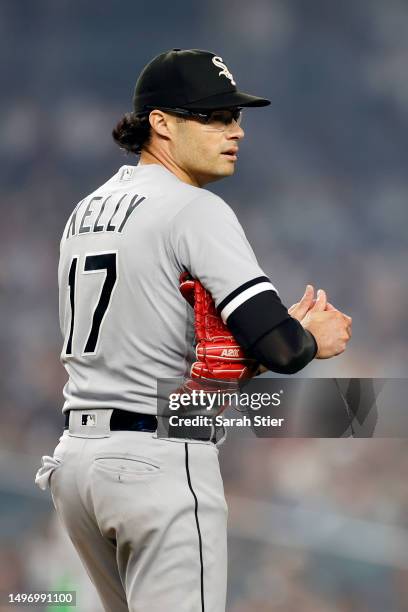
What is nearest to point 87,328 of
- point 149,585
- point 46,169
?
point 149,585

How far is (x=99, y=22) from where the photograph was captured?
5609 millimetres

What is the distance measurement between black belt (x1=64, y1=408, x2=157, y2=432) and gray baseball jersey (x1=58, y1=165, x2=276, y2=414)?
0.03ft

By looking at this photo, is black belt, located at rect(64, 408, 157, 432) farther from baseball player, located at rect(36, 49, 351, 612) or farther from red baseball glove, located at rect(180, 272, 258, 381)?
red baseball glove, located at rect(180, 272, 258, 381)

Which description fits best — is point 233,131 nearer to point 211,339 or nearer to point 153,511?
point 211,339

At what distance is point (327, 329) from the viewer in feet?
5.40

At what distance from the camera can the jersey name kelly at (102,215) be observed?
165 cm

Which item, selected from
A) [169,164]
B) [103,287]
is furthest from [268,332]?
[169,164]

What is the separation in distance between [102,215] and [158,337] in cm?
24

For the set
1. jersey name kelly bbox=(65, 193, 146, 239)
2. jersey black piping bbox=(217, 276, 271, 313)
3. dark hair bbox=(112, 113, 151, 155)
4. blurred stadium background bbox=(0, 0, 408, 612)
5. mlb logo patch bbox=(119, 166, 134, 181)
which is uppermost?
dark hair bbox=(112, 113, 151, 155)

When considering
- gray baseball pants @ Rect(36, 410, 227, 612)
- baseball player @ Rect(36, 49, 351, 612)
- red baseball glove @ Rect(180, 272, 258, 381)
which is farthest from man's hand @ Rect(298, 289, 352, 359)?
gray baseball pants @ Rect(36, 410, 227, 612)

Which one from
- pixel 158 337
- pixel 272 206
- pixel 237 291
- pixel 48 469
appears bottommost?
pixel 272 206

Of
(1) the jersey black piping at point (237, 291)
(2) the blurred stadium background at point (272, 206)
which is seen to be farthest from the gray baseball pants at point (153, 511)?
(2) the blurred stadium background at point (272, 206)

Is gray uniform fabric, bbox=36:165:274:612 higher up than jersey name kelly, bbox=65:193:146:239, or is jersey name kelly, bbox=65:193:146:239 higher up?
jersey name kelly, bbox=65:193:146:239

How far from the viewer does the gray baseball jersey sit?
1.55 meters
